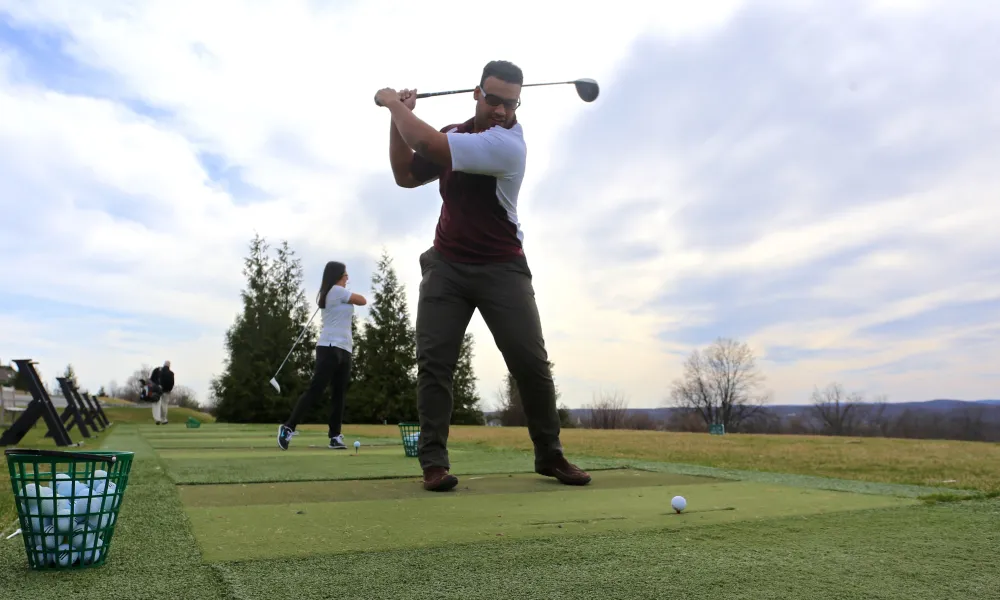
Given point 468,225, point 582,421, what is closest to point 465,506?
→ point 468,225

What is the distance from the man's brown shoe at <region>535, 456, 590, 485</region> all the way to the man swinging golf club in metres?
0.40

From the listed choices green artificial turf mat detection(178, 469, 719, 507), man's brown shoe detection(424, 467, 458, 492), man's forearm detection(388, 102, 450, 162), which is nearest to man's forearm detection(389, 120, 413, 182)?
man's forearm detection(388, 102, 450, 162)

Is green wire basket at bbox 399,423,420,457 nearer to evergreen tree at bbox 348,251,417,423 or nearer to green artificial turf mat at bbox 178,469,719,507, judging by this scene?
green artificial turf mat at bbox 178,469,719,507

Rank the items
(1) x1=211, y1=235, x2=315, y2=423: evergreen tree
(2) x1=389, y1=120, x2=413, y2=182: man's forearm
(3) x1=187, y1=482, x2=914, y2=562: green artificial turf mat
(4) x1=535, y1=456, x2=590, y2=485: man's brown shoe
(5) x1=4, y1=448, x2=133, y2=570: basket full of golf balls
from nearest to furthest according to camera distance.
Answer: (5) x1=4, y1=448, x2=133, y2=570: basket full of golf balls → (3) x1=187, y1=482, x2=914, y2=562: green artificial turf mat → (2) x1=389, y1=120, x2=413, y2=182: man's forearm → (4) x1=535, y1=456, x2=590, y2=485: man's brown shoe → (1) x1=211, y1=235, x2=315, y2=423: evergreen tree

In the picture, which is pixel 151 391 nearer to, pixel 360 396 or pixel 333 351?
pixel 360 396

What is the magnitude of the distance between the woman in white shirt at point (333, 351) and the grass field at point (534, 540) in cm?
312

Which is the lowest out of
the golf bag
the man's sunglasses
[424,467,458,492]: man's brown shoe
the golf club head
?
[424,467,458,492]: man's brown shoe

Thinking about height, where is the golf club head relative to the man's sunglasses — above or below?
above

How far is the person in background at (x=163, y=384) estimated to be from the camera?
20.6m

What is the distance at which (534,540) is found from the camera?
93.0 inches

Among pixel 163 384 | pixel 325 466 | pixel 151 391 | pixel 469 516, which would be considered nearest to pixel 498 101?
pixel 469 516

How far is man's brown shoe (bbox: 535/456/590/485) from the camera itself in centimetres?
409

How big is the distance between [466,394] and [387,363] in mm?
4092

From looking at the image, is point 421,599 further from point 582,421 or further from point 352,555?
point 582,421
